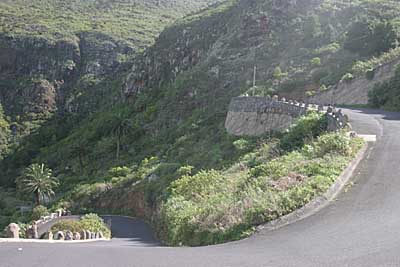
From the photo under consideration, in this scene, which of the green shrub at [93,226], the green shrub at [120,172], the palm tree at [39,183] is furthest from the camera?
the palm tree at [39,183]

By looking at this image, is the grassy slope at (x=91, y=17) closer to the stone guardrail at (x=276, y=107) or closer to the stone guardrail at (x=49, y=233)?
the stone guardrail at (x=276, y=107)

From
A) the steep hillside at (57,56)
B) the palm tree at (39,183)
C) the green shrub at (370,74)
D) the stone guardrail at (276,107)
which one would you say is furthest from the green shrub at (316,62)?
the steep hillside at (57,56)

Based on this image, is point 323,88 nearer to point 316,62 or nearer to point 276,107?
Result: point 316,62

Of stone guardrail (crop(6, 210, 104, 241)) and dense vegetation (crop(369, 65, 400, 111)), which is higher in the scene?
dense vegetation (crop(369, 65, 400, 111))

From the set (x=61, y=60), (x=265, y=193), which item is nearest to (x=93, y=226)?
(x=265, y=193)

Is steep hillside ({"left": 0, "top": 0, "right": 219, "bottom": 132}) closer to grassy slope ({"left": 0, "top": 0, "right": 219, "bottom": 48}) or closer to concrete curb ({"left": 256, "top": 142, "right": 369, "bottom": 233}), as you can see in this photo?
grassy slope ({"left": 0, "top": 0, "right": 219, "bottom": 48})

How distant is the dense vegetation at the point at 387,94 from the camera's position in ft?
97.1

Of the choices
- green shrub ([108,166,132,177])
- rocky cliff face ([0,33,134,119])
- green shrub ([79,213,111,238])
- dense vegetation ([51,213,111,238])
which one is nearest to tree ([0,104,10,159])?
rocky cliff face ([0,33,134,119])

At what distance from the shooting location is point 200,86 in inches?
2335

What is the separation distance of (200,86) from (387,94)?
30645 mm

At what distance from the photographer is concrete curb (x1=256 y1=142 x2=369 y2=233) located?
29.7 ft

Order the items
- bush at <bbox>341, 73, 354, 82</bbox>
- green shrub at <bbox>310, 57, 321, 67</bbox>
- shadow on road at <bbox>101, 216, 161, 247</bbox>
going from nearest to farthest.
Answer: shadow on road at <bbox>101, 216, 161, 247</bbox> < bush at <bbox>341, 73, 354, 82</bbox> < green shrub at <bbox>310, 57, 321, 67</bbox>

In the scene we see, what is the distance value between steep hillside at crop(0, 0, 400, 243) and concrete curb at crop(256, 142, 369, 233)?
12.7 metres

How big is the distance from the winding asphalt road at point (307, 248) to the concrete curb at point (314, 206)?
0.51ft
